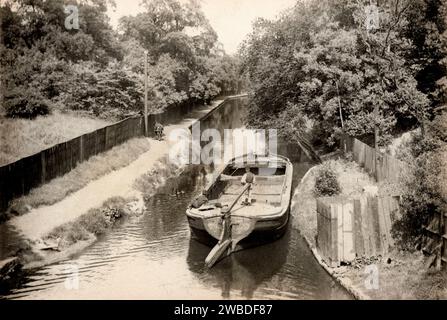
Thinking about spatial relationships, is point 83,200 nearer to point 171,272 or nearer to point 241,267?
point 171,272

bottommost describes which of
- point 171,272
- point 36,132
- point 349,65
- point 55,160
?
point 171,272

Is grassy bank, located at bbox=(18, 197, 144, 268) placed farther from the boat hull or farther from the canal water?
the boat hull

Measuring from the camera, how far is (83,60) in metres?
33.2

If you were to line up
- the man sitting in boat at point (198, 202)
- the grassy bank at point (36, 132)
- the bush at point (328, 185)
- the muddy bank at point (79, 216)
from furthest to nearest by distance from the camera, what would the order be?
the grassy bank at point (36, 132) < the bush at point (328, 185) < the man sitting in boat at point (198, 202) < the muddy bank at point (79, 216)

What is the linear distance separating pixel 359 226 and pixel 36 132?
54.8ft

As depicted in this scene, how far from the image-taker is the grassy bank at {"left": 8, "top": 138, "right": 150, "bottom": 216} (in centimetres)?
1454

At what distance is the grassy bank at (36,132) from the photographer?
709 inches

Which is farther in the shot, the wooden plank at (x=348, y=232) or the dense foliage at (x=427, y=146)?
the wooden plank at (x=348, y=232)

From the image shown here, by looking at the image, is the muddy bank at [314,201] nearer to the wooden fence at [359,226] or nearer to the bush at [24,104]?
the wooden fence at [359,226]

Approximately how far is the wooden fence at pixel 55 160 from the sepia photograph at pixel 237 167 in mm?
88

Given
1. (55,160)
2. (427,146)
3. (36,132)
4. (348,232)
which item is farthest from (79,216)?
(427,146)

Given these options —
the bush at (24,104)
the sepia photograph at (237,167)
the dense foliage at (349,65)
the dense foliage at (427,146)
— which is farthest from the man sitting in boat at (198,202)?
the bush at (24,104)
